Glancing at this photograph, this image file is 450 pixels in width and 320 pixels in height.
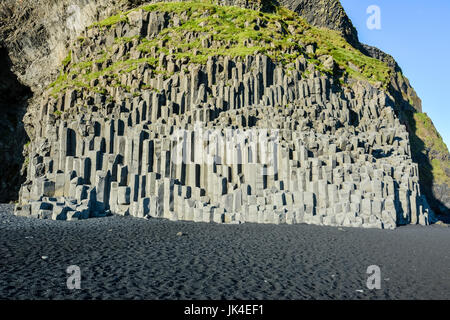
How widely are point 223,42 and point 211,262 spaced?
25.6 meters

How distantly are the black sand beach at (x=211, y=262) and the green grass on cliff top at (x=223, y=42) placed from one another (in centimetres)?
1814

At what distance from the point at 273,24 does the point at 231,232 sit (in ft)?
99.0

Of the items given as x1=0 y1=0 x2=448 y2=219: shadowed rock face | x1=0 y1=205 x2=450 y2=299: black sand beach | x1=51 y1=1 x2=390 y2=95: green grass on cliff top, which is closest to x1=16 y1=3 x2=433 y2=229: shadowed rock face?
x1=51 y1=1 x2=390 y2=95: green grass on cliff top

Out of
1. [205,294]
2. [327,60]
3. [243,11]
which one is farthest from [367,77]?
[205,294]

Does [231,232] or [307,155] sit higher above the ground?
[307,155]

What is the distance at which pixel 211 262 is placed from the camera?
8.02 meters

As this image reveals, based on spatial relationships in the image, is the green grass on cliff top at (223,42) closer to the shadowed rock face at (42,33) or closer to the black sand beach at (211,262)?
the shadowed rock face at (42,33)

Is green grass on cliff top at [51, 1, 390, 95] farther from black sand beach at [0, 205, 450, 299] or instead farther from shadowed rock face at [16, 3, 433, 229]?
black sand beach at [0, 205, 450, 299]

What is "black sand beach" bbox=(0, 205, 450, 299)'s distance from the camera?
6.02 m

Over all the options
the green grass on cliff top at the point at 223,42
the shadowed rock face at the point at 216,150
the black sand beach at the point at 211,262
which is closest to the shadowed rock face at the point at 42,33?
the green grass on cliff top at the point at 223,42

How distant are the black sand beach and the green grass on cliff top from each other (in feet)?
59.5
